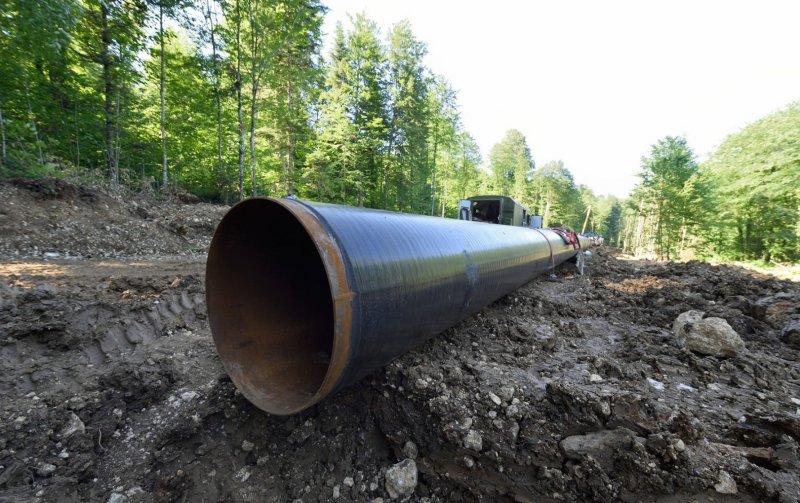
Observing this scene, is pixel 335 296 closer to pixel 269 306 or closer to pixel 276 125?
pixel 269 306

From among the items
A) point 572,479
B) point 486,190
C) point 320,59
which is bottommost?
point 572,479

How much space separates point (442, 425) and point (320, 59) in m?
16.1

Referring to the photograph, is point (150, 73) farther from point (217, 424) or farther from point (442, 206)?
point (442, 206)

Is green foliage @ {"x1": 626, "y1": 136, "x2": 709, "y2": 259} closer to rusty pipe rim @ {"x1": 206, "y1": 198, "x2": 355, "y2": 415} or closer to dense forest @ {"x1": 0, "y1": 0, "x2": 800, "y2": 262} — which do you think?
dense forest @ {"x1": 0, "y1": 0, "x2": 800, "y2": 262}

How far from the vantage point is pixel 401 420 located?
6.36 ft

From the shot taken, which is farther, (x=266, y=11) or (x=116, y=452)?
(x=266, y=11)

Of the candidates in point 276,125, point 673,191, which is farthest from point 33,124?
point 673,191

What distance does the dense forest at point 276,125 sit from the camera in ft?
30.0

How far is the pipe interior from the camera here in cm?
184

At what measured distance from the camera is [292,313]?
7.32ft

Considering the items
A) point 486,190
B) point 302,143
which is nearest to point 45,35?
point 302,143

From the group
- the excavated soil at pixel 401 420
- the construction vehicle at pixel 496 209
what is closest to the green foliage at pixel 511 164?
the construction vehicle at pixel 496 209

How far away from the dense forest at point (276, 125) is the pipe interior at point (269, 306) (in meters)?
6.26

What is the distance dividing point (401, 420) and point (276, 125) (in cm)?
1485
